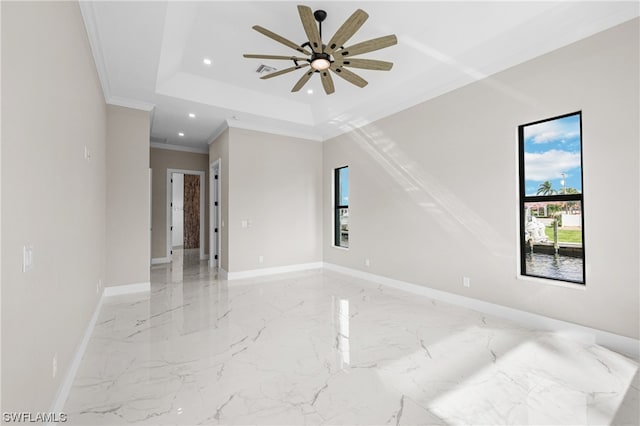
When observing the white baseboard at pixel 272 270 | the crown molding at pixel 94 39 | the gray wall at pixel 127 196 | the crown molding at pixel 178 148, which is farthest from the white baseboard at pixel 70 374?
the crown molding at pixel 178 148

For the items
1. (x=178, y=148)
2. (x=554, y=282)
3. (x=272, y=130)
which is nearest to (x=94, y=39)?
(x=272, y=130)

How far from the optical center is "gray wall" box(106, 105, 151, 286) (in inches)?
174

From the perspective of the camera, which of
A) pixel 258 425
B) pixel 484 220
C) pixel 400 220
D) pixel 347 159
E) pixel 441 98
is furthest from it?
pixel 347 159

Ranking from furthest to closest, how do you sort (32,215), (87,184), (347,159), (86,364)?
1. (347,159)
2. (87,184)
3. (86,364)
4. (32,215)

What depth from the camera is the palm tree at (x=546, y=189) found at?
3154mm

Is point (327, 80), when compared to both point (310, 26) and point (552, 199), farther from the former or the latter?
point (552, 199)

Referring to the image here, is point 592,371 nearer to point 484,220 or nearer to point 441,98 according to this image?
point 484,220

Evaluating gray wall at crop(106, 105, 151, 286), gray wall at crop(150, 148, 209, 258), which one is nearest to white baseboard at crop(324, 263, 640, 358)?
gray wall at crop(106, 105, 151, 286)

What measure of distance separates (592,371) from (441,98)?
345cm

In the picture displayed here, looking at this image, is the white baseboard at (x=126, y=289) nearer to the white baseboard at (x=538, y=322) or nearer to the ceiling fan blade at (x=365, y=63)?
the white baseboard at (x=538, y=322)

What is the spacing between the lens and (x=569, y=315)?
2.92 meters

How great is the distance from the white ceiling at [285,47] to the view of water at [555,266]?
7.27ft

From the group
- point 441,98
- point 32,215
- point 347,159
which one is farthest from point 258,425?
point 347,159

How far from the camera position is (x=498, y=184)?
11.5 feet
